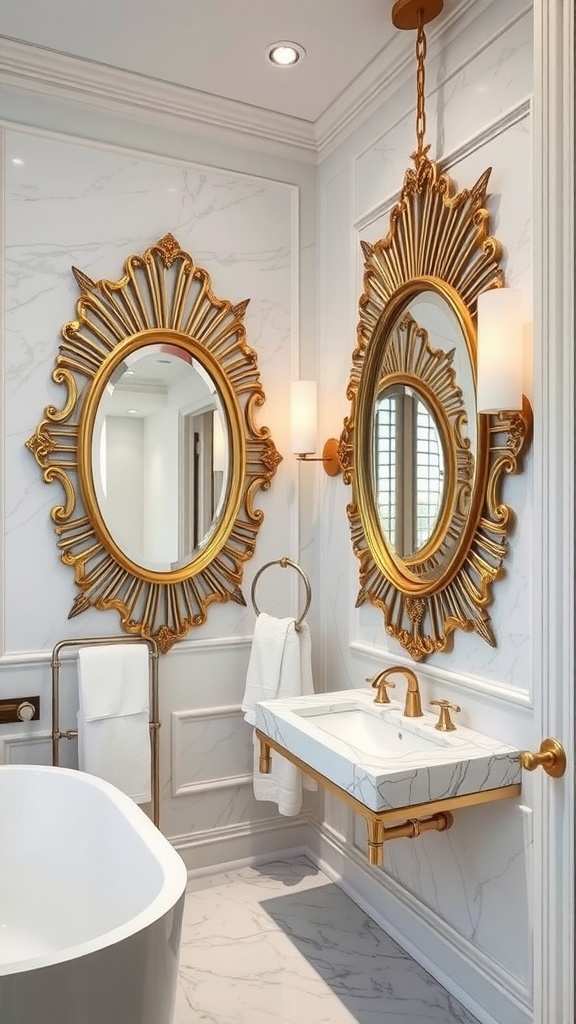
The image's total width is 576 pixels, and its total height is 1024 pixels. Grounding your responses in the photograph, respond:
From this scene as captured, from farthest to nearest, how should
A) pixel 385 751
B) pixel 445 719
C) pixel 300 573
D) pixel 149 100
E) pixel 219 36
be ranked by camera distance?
pixel 300 573 < pixel 149 100 < pixel 219 36 < pixel 385 751 < pixel 445 719

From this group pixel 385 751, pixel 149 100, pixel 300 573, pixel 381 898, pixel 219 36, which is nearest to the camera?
pixel 385 751

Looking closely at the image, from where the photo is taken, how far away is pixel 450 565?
7.04 feet

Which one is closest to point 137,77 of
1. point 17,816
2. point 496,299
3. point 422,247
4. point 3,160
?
point 3,160

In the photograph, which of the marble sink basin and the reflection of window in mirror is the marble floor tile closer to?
the marble sink basin

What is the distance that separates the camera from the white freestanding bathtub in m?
1.36

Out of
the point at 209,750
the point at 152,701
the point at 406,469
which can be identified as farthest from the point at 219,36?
the point at 209,750

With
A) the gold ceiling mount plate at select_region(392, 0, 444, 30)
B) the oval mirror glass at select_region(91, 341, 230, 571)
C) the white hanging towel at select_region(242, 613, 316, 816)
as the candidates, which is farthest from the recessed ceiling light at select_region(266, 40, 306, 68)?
the white hanging towel at select_region(242, 613, 316, 816)

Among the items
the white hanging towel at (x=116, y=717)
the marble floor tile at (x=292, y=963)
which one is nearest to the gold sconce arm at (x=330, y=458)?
the white hanging towel at (x=116, y=717)

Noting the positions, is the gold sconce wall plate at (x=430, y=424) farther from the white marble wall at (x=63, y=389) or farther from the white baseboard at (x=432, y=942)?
the white baseboard at (x=432, y=942)

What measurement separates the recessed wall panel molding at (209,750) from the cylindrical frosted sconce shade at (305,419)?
1.04m

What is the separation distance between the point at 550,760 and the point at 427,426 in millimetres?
1257

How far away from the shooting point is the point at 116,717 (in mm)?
2568

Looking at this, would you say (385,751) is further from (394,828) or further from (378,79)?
(378,79)

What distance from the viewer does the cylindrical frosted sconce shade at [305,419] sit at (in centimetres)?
279
